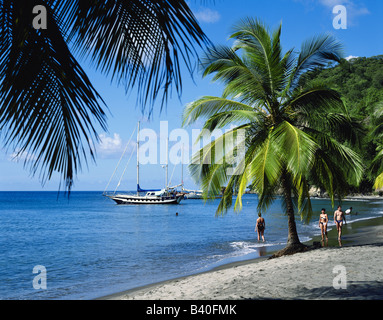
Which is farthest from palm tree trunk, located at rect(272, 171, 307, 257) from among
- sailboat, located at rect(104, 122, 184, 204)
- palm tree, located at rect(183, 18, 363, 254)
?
sailboat, located at rect(104, 122, 184, 204)

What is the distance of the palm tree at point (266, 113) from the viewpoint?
12.6 metres

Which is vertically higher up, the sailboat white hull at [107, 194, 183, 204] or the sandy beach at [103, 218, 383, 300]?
the sandy beach at [103, 218, 383, 300]

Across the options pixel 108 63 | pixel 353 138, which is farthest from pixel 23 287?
pixel 108 63

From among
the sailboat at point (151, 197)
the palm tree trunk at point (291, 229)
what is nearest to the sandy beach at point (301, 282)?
the palm tree trunk at point (291, 229)

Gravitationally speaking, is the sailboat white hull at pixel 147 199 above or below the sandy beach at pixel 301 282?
below

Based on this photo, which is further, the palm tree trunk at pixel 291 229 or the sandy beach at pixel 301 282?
the palm tree trunk at pixel 291 229

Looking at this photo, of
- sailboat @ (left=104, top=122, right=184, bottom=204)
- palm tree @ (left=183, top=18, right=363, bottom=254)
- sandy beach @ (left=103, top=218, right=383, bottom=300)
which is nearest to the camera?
sandy beach @ (left=103, top=218, right=383, bottom=300)

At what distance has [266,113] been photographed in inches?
531

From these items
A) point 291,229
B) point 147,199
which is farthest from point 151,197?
point 291,229

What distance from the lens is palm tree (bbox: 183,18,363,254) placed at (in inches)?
496

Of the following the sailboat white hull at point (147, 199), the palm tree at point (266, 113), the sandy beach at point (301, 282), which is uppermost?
the palm tree at point (266, 113)

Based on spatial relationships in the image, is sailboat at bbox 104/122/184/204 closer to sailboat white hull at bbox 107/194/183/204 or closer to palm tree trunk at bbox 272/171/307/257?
sailboat white hull at bbox 107/194/183/204

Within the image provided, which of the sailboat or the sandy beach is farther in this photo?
the sailboat

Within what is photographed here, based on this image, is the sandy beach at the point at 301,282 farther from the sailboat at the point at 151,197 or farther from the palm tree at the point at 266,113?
the sailboat at the point at 151,197
